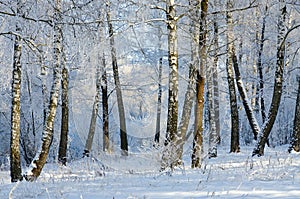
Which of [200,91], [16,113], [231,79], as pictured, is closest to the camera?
[200,91]

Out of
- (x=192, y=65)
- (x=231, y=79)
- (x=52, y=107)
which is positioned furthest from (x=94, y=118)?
(x=52, y=107)

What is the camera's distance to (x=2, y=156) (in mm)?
25469

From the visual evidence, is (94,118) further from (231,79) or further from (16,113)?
(16,113)

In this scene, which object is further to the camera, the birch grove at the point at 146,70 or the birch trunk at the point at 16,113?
the birch trunk at the point at 16,113

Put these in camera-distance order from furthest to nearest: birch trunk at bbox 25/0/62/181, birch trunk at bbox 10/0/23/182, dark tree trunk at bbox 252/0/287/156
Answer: dark tree trunk at bbox 252/0/287/156 → birch trunk at bbox 10/0/23/182 → birch trunk at bbox 25/0/62/181

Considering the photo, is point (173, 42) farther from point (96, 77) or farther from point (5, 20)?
point (96, 77)

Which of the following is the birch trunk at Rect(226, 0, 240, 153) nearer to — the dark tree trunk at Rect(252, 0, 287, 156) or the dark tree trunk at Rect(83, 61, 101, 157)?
the dark tree trunk at Rect(252, 0, 287, 156)

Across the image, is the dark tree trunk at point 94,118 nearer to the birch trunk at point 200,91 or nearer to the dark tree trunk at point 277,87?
the dark tree trunk at point 277,87

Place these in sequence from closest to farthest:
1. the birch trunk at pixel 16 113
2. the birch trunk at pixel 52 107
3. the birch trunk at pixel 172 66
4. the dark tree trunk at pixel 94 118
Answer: the birch trunk at pixel 52 107 < the birch trunk at pixel 16 113 < the birch trunk at pixel 172 66 < the dark tree trunk at pixel 94 118

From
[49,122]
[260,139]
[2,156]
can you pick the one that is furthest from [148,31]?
[2,156]

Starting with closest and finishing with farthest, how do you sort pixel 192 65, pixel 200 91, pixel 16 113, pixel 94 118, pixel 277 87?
pixel 200 91 → pixel 16 113 → pixel 277 87 → pixel 192 65 → pixel 94 118

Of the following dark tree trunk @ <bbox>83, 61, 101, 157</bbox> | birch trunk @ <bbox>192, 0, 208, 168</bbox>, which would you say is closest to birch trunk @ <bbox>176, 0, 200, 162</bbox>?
birch trunk @ <bbox>192, 0, 208, 168</bbox>

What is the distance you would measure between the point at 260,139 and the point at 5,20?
29.0 ft

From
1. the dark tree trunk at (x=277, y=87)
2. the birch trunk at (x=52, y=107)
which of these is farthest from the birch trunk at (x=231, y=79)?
the birch trunk at (x=52, y=107)
